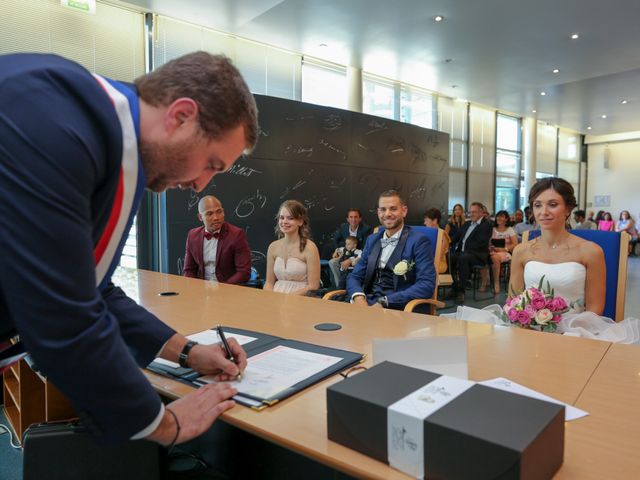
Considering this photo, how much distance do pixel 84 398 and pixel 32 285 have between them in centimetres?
21

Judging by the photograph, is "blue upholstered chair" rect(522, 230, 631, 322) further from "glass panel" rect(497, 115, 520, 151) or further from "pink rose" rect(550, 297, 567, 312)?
"glass panel" rect(497, 115, 520, 151)

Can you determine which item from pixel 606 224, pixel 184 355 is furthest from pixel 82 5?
pixel 606 224

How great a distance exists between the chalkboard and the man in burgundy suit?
74.5 inches

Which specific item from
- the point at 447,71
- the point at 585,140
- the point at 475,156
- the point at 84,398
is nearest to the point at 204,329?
the point at 84,398

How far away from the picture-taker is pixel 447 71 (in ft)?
28.3

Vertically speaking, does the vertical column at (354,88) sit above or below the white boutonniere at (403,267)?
above

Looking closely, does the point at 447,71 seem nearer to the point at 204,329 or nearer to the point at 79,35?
the point at 79,35

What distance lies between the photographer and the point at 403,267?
10.0 ft

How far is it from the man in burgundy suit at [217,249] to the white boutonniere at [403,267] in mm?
1315

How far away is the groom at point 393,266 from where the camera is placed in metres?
3.06

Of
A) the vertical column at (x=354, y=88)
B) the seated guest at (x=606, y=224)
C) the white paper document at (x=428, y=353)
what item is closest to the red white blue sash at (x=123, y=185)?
the white paper document at (x=428, y=353)

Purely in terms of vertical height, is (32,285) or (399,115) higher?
(399,115)

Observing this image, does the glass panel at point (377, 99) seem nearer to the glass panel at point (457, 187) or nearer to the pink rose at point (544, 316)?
the glass panel at point (457, 187)

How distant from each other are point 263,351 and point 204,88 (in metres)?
0.90
